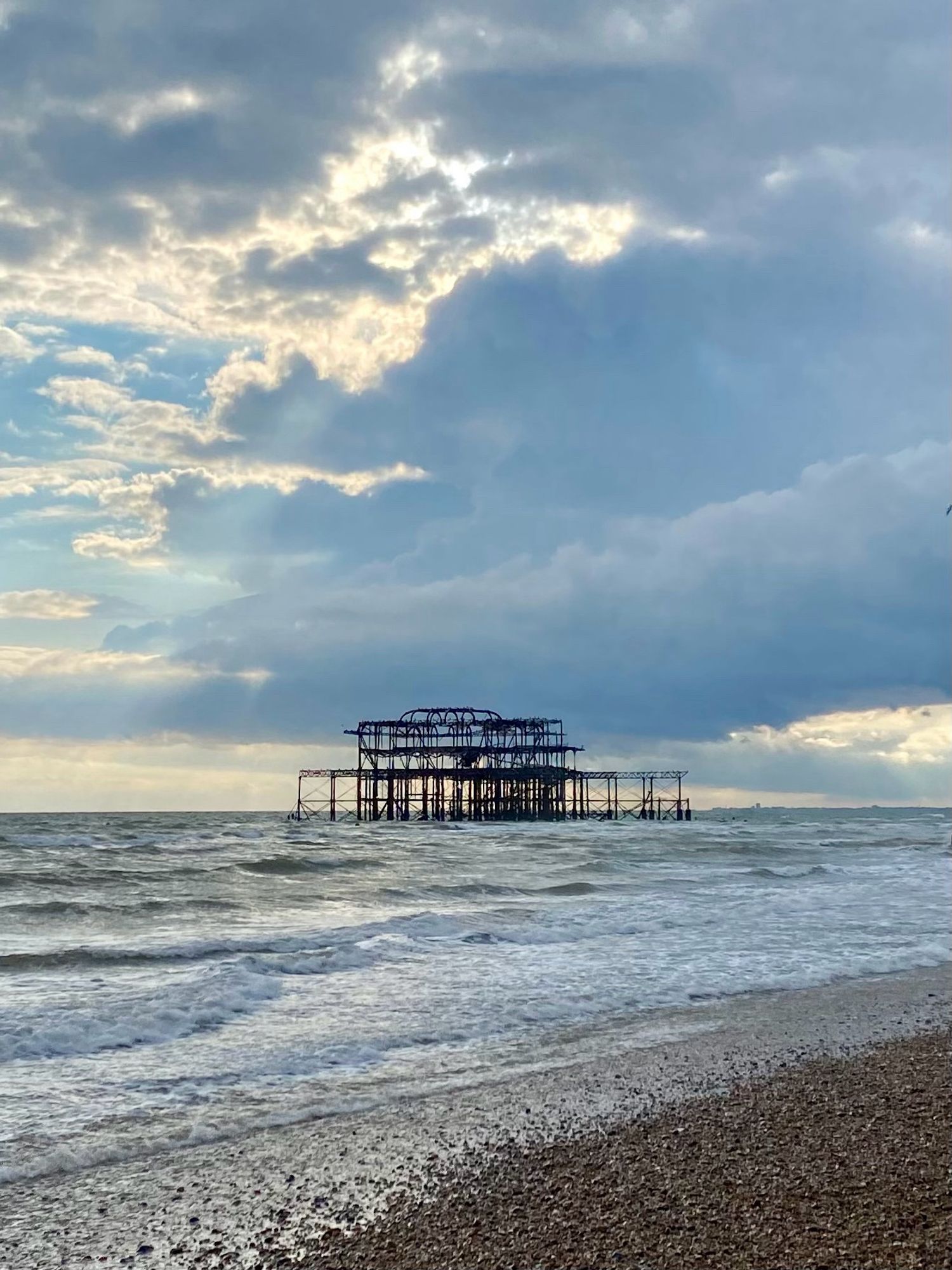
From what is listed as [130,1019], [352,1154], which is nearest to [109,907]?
[130,1019]

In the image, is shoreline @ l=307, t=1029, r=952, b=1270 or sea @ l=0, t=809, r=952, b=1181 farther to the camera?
sea @ l=0, t=809, r=952, b=1181

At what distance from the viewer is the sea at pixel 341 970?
690cm

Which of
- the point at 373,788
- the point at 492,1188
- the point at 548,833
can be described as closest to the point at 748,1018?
the point at 492,1188

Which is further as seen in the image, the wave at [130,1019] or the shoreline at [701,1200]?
the wave at [130,1019]

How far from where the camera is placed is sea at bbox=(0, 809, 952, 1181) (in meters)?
6.90

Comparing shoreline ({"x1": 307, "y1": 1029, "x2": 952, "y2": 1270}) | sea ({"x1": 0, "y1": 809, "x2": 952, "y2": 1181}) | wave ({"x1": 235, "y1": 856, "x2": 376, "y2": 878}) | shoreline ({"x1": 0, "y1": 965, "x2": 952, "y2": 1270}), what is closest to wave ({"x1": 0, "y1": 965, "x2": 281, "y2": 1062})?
sea ({"x1": 0, "y1": 809, "x2": 952, "y2": 1181})

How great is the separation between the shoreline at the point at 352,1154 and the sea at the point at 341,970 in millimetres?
282

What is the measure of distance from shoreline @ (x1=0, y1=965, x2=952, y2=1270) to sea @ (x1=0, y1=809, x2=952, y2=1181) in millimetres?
282

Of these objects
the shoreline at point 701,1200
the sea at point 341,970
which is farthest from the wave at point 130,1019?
the shoreline at point 701,1200

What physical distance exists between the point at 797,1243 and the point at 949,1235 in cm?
63

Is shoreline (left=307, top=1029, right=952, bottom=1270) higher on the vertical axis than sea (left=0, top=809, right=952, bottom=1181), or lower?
higher

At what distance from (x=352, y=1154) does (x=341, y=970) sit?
628cm

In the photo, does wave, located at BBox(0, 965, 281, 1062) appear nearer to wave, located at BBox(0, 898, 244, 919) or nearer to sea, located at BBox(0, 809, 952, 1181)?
sea, located at BBox(0, 809, 952, 1181)

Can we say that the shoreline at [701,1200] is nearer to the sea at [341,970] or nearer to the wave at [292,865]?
the sea at [341,970]
